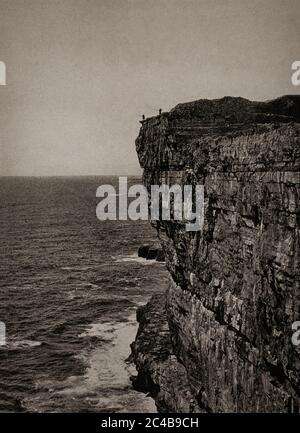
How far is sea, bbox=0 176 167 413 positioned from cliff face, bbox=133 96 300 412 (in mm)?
3143

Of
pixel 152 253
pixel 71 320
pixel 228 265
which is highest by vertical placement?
pixel 228 265

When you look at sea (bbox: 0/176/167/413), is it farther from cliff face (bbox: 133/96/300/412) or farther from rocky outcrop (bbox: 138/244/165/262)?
cliff face (bbox: 133/96/300/412)

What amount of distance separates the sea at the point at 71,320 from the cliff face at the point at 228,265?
10.3 feet

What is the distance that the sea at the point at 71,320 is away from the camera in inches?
1124

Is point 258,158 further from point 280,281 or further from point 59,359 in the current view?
point 59,359

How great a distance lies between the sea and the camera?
2855cm

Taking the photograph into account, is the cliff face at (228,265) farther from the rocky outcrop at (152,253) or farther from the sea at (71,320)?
the rocky outcrop at (152,253)

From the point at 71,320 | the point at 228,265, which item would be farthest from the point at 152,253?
the point at 228,265

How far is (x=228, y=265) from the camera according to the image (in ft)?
67.7

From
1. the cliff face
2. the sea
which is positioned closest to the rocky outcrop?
the sea

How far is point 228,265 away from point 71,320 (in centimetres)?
2437

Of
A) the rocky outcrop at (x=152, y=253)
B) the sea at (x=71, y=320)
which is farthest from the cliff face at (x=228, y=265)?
the rocky outcrop at (x=152, y=253)

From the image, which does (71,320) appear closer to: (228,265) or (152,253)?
(228,265)
